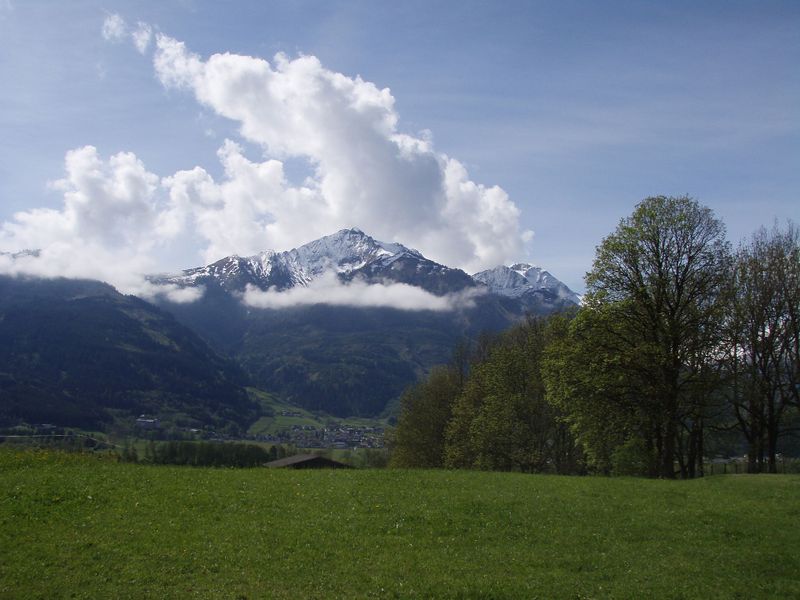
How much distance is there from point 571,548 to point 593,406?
23.3 meters

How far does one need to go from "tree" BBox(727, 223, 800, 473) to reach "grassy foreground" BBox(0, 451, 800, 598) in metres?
17.4

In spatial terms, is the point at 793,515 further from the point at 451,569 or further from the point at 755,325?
the point at 755,325

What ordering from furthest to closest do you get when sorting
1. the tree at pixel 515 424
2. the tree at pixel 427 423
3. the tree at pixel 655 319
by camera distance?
the tree at pixel 427 423, the tree at pixel 515 424, the tree at pixel 655 319

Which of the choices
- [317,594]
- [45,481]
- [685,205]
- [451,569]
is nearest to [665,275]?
[685,205]

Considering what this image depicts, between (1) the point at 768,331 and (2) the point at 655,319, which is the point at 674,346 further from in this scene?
(1) the point at 768,331

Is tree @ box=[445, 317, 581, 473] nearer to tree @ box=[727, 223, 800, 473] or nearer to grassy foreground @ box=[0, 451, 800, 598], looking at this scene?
tree @ box=[727, 223, 800, 473]

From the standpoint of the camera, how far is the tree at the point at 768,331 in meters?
46.1

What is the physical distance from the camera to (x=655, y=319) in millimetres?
43312

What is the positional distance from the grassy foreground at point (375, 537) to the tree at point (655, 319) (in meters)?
11.8

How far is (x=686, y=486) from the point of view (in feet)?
106

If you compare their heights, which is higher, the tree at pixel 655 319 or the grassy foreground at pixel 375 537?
the tree at pixel 655 319

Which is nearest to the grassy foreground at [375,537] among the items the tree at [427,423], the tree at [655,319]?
the tree at [655,319]

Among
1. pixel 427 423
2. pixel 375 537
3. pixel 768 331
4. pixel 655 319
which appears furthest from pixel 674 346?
pixel 427 423

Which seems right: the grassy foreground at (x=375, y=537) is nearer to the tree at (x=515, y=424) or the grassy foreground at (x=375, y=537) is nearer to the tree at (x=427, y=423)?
the tree at (x=515, y=424)
